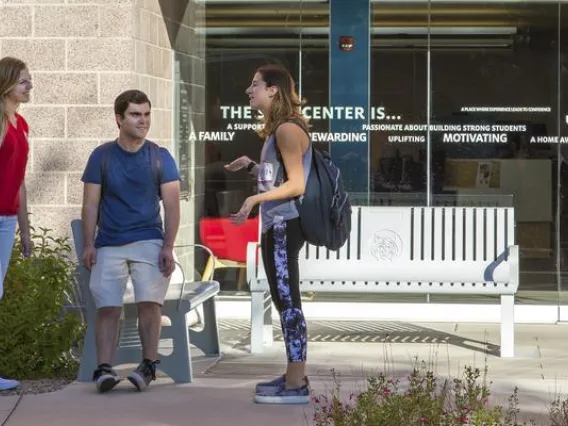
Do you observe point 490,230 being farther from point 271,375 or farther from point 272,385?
point 272,385

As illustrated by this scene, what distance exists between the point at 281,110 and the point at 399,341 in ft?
11.5

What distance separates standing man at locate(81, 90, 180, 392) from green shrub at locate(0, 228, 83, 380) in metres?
0.55

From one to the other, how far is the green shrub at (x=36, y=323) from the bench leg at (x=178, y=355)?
2.07 ft

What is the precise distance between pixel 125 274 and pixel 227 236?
401 cm

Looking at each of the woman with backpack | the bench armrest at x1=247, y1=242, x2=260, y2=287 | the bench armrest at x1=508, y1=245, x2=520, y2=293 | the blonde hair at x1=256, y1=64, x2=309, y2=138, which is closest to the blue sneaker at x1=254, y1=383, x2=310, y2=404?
the woman with backpack

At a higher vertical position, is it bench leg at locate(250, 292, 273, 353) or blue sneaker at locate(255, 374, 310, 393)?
bench leg at locate(250, 292, 273, 353)

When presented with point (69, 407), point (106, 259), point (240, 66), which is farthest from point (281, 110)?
point (240, 66)

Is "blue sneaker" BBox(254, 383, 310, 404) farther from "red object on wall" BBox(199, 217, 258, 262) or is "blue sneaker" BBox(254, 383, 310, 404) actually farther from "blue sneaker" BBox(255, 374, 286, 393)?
"red object on wall" BBox(199, 217, 258, 262)

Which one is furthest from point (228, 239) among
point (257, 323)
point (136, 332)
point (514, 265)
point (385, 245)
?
point (136, 332)

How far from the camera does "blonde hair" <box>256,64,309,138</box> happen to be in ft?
25.1

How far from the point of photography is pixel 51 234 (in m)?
10.4

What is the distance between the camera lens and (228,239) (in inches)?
480

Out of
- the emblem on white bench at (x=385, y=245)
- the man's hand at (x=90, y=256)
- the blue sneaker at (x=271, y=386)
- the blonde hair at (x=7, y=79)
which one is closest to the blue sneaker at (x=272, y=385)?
the blue sneaker at (x=271, y=386)

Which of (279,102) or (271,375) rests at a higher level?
(279,102)
